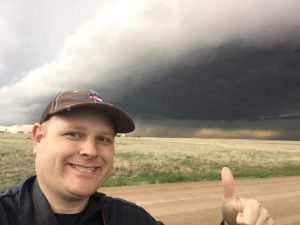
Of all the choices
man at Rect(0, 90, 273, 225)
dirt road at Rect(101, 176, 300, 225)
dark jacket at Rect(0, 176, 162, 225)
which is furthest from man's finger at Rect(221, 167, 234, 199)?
dirt road at Rect(101, 176, 300, 225)

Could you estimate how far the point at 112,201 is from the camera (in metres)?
2.77

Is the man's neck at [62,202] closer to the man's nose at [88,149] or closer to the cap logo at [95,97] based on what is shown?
the man's nose at [88,149]

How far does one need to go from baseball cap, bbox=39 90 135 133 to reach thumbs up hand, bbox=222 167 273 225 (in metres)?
0.68

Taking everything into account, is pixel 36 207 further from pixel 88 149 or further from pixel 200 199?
pixel 200 199

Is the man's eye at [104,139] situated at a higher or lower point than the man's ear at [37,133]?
lower

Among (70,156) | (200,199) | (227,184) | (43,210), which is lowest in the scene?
(200,199)

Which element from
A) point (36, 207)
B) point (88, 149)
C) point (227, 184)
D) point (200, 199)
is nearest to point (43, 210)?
point (36, 207)

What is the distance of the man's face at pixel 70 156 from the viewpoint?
97.4 inches

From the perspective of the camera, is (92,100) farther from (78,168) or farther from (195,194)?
(195,194)

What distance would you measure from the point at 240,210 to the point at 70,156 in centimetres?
95

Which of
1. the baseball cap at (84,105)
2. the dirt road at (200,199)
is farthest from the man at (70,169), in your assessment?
the dirt road at (200,199)

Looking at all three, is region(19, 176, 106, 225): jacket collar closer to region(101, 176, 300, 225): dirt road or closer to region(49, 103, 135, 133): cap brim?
region(49, 103, 135, 133): cap brim

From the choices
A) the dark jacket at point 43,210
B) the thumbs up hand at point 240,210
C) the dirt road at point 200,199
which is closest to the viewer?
the thumbs up hand at point 240,210

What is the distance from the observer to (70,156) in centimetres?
249
